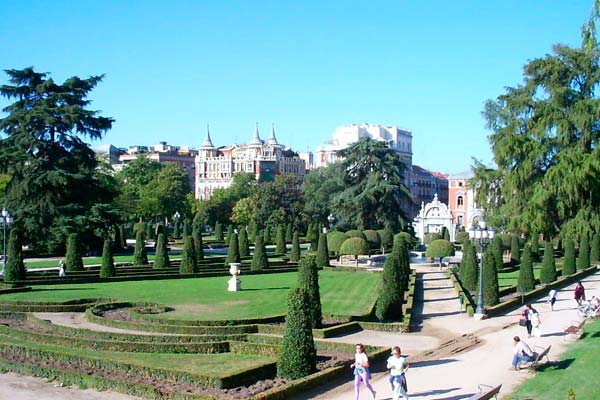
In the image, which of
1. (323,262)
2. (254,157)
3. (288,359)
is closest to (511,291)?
(323,262)

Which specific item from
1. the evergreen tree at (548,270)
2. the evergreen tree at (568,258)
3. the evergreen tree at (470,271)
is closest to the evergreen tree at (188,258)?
the evergreen tree at (470,271)

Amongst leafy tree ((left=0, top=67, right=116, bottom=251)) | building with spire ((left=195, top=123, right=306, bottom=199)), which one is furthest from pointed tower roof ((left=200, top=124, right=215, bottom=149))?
leafy tree ((left=0, top=67, right=116, bottom=251))

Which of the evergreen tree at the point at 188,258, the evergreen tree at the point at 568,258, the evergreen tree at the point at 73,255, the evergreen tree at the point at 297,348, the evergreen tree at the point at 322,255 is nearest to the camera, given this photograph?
the evergreen tree at the point at 297,348

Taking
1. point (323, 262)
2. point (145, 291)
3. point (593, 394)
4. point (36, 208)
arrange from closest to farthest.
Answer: point (593, 394), point (145, 291), point (323, 262), point (36, 208)

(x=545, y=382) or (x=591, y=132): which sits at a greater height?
(x=591, y=132)

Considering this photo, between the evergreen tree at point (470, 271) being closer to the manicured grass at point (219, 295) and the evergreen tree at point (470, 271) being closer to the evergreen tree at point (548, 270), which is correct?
the manicured grass at point (219, 295)

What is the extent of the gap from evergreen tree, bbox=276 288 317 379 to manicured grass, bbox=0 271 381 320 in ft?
29.3

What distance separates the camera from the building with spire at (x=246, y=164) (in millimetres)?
128250

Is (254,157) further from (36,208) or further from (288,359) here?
(288,359)

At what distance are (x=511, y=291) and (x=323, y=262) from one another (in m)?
15.2

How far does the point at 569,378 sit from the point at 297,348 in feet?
19.9

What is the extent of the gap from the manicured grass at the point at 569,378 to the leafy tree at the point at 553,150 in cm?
2778

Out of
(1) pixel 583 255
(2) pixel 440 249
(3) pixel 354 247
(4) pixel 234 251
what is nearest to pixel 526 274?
(2) pixel 440 249

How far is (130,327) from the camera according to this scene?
21828 mm
